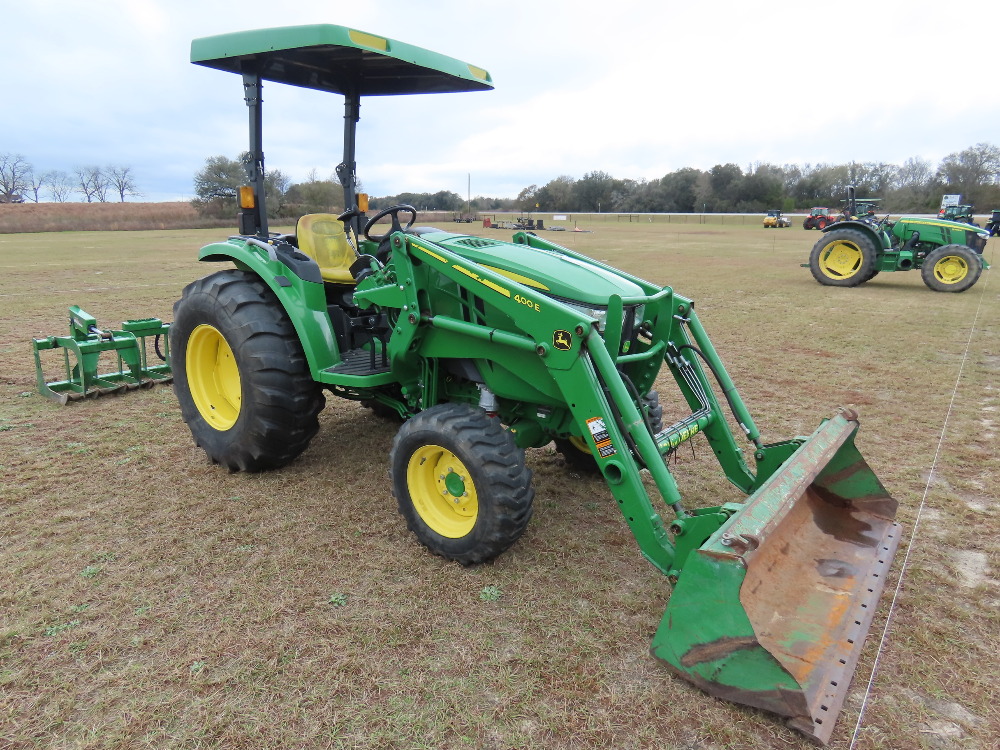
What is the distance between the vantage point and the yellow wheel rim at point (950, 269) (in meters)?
A: 12.9

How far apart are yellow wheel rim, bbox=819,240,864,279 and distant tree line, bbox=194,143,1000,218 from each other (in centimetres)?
3447

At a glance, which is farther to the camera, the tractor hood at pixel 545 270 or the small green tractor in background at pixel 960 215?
the small green tractor in background at pixel 960 215

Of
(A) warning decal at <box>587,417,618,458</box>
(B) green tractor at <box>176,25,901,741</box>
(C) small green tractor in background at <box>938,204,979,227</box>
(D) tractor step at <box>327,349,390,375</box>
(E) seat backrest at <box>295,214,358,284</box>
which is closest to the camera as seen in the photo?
(B) green tractor at <box>176,25,901,741</box>

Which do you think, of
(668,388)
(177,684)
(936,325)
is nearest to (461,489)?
(177,684)

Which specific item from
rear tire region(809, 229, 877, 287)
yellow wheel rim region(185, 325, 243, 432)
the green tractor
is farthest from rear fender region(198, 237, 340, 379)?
rear tire region(809, 229, 877, 287)

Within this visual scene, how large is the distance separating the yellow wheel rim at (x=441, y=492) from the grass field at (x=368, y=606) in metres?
0.19

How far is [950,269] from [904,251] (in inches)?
36.5

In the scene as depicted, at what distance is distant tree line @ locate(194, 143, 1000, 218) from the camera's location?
177 feet

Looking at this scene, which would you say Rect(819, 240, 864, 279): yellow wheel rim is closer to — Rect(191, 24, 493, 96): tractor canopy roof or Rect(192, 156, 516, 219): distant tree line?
Rect(192, 156, 516, 219): distant tree line

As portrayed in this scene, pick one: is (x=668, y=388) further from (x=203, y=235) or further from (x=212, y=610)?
(x=203, y=235)

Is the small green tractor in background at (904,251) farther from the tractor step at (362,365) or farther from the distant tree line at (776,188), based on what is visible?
the distant tree line at (776,188)

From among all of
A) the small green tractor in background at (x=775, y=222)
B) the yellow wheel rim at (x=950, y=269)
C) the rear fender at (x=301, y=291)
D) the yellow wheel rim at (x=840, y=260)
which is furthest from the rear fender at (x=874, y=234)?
the small green tractor in background at (x=775, y=222)

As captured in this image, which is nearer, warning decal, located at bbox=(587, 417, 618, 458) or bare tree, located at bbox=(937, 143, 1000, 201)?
warning decal, located at bbox=(587, 417, 618, 458)

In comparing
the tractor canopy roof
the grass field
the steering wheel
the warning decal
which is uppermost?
the tractor canopy roof
